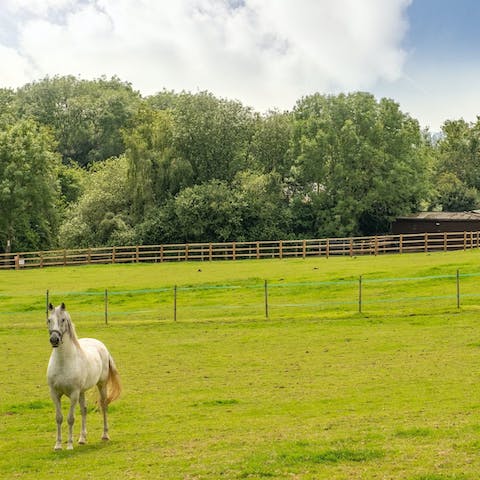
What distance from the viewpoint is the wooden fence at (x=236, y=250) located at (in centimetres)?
6131

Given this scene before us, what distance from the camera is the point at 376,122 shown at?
241 ft

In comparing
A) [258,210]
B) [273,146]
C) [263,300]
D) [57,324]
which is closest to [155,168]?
[258,210]

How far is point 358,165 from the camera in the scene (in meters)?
72.3

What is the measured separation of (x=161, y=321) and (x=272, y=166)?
44039mm

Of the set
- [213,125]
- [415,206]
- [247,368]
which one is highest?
[213,125]

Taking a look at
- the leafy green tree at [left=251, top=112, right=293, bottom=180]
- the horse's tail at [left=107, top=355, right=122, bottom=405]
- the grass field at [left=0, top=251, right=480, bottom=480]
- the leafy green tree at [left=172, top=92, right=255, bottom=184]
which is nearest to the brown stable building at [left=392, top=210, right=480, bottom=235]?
the leafy green tree at [left=251, top=112, right=293, bottom=180]

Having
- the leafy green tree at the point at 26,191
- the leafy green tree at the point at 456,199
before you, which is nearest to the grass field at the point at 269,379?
the leafy green tree at the point at 26,191

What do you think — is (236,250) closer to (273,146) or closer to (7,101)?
(273,146)

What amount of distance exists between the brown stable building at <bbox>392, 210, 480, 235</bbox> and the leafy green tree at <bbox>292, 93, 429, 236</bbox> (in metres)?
1.33

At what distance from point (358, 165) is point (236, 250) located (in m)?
14.7

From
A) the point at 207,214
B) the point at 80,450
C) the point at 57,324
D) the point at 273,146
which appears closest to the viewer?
the point at 57,324

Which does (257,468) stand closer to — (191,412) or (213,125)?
(191,412)

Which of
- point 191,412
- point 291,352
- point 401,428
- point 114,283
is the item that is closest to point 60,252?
point 114,283

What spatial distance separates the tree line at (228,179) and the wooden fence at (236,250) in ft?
11.3
